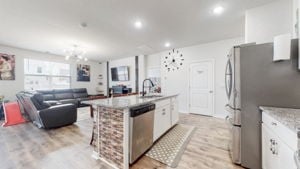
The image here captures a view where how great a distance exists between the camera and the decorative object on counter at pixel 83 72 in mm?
7574

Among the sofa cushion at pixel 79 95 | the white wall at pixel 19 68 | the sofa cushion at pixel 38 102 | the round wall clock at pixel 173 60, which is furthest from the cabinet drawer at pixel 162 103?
the white wall at pixel 19 68

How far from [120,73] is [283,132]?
24.1 feet

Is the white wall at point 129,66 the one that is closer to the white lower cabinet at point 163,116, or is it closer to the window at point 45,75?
the window at point 45,75

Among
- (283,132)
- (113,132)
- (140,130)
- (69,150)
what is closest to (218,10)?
(283,132)

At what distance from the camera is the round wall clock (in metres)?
5.73

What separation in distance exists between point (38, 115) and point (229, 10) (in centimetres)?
511

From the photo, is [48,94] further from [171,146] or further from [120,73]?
[171,146]

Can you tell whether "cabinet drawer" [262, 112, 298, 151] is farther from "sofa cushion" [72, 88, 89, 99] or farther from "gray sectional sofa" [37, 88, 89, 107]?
"sofa cushion" [72, 88, 89, 99]

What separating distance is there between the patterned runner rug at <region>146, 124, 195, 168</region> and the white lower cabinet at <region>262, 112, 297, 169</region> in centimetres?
114

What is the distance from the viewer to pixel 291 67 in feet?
5.43

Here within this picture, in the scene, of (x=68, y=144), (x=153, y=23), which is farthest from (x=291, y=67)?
(x=68, y=144)

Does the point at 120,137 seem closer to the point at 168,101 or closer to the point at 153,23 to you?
the point at 168,101

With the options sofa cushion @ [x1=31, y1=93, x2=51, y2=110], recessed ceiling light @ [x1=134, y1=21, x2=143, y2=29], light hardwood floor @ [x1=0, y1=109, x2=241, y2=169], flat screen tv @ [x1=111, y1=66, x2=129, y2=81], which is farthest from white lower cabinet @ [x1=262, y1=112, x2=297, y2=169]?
flat screen tv @ [x1=111, y1=66, x2=129, y2=81]

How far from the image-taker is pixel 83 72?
7789mm
